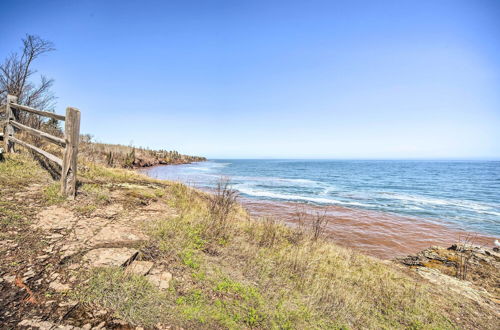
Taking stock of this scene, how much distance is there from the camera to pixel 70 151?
4820 millimetres

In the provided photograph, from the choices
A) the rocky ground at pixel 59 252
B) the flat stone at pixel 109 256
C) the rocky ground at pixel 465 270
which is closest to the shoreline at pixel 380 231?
the rocky ground at pixel 465 270

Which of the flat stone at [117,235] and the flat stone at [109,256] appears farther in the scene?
the flat stone at [117,235]

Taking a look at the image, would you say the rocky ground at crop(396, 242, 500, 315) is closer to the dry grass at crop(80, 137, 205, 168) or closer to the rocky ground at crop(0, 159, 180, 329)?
the rocky ground at crop(0, 159, 180, 329)

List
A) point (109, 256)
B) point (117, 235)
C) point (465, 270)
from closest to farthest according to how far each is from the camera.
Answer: point (109, 256) → point (117, 235) → point (465, 270)

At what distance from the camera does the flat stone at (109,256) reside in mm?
3064

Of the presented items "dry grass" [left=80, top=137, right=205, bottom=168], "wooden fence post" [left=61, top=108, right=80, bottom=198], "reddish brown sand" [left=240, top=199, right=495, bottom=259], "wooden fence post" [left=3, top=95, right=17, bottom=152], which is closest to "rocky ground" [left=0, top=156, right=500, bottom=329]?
"wooden fence post" [left=61, top=108, right=80, bottom=198]

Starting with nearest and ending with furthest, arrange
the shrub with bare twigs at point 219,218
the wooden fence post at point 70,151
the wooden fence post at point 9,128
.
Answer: the wooden fence post at point 70,151 < the shrub with bare twigs at point 219,218 < the wooden fence post at point 9,128

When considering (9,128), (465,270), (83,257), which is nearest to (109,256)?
(83,257)

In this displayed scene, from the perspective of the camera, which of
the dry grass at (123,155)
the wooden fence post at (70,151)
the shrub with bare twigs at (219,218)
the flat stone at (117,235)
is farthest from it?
the dry grass at (123,155)

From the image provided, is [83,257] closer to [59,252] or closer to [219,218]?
[59,252]

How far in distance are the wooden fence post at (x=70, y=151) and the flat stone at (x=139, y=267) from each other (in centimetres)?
283

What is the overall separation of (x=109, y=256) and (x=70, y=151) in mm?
2917

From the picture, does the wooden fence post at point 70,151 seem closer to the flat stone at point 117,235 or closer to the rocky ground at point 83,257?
the rocky ground at point 83,257

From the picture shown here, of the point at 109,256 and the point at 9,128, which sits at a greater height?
the point at 9,128
